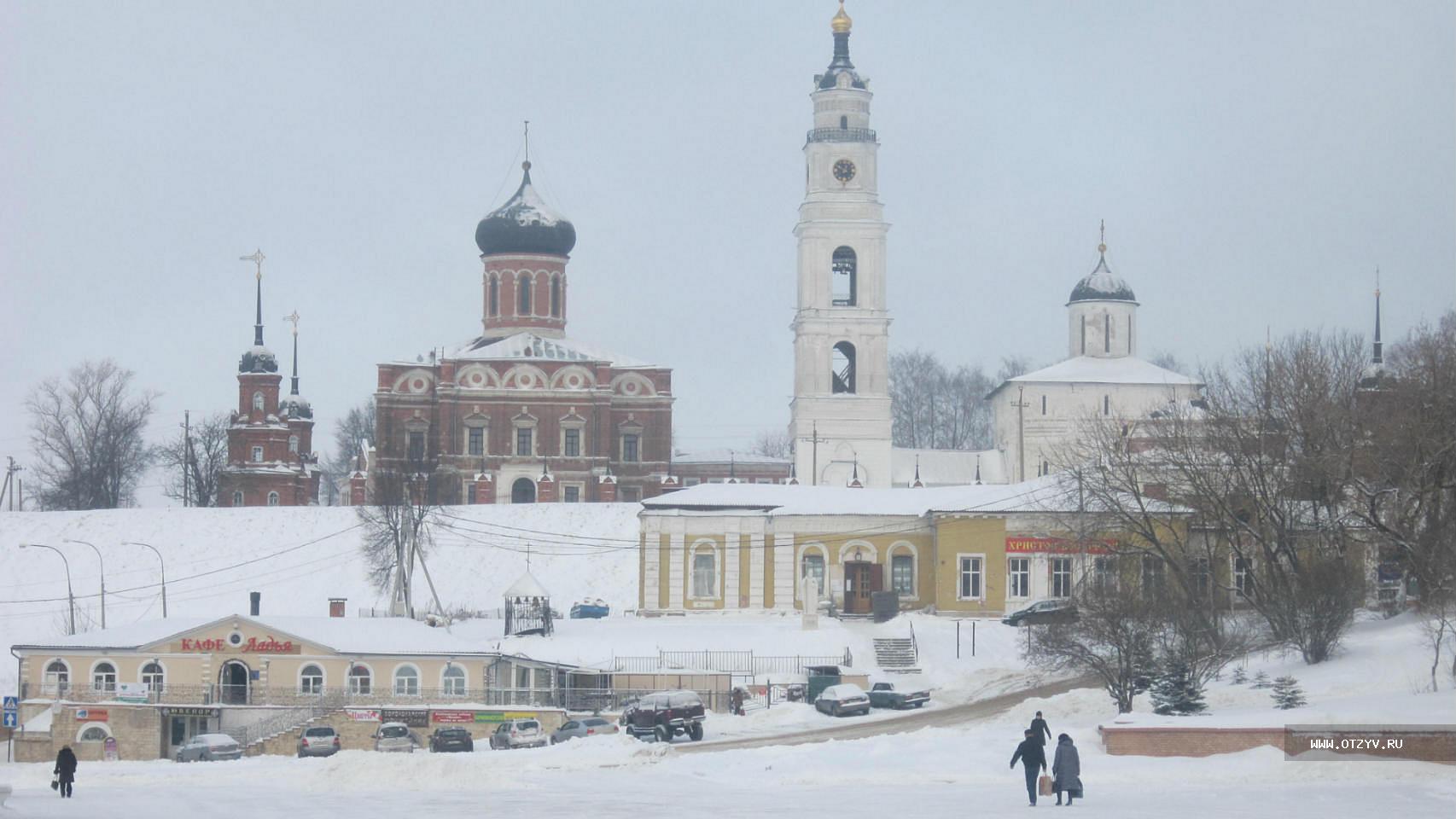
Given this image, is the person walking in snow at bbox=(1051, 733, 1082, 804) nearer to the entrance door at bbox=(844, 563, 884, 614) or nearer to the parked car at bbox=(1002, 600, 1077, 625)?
the parked car at bbox=(1002, 600, 1077, 625)

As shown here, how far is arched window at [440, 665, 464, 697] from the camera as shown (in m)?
49.5

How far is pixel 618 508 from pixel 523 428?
8276 millimetres

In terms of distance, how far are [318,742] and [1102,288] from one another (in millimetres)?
60687

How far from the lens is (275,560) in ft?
263

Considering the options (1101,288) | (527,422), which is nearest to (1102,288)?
(1101,288)

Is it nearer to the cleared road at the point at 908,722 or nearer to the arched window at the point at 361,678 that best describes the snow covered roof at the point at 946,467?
the cleared road at the point at 908,722

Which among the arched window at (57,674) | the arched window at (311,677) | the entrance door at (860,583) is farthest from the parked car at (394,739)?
the entrance door at (860,583)

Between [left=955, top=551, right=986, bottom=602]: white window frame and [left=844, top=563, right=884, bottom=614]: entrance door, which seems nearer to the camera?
[left=955, top=551, right=986, bottom=602]: white window frame

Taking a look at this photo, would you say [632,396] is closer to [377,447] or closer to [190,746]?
[377,447]

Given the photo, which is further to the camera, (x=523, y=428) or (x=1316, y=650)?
(x=523, y=428)

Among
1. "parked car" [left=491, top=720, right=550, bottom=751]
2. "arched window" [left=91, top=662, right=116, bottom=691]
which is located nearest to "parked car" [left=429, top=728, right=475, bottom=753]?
"parked car" [left=491, top=720, right=550, bottom=751]

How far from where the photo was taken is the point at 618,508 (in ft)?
273

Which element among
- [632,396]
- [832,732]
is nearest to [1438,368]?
[832,732]

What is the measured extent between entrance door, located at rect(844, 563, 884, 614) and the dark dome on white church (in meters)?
37.9
